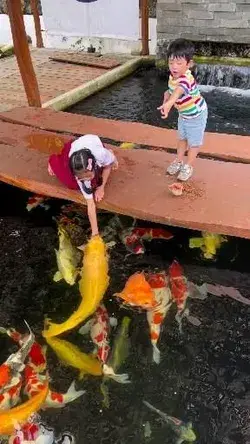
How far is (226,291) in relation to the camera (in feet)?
18.1

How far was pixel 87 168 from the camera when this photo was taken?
478 cm

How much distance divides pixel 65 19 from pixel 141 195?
10.2 m

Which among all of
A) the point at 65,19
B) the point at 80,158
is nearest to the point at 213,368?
the point at 80,158

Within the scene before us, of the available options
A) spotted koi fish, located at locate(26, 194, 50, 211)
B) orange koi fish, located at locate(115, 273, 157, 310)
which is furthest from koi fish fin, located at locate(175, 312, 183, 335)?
spotted koi fish, located at locate(26, 194, 50, 211)

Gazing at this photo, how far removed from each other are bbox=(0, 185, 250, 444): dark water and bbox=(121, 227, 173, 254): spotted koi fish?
0.11 metres

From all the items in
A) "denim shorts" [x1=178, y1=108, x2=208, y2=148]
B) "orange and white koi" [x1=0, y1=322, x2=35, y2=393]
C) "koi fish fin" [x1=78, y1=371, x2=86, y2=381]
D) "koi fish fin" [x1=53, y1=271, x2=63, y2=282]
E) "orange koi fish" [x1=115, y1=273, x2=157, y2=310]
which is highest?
"denim shorts" [x1=178, y1=108, x2=208, y2=148]

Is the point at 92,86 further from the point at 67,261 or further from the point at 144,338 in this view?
the point at 144,338

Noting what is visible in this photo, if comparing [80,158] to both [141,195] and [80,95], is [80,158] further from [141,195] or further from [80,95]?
[80,95]

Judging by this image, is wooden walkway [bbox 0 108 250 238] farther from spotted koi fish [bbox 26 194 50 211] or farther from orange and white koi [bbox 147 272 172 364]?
spotted koi fish [bbox 26 194 50 211]

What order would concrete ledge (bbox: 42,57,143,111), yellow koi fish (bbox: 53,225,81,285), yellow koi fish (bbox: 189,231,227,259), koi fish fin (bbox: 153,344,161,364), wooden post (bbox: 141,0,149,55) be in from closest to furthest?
koi fish fin (bbox: 153,344,161,364)
yellow koi fish (bbox: 53,225,81,285)
yellow koi fish (bbox: 189,231,227,259)
concrete ledge (bbox: 42,57,143,111)
wooden post (bbox: 141,0,149,55)

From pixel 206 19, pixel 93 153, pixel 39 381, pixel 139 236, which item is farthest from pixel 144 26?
pixel 39 381

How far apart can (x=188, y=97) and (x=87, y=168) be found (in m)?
1.22

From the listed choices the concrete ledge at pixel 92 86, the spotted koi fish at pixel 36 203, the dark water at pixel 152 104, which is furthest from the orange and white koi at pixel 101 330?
the concrete ledge at pixel 92 86

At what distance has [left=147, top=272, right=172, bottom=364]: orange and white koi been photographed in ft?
16.1
